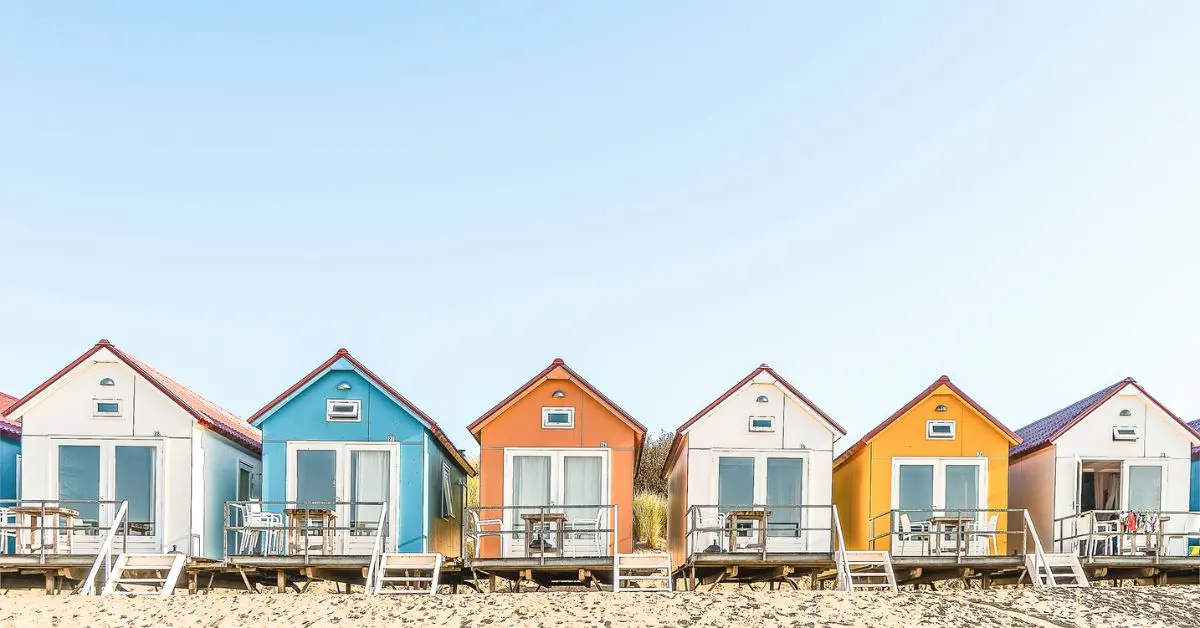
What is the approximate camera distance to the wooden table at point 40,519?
68.7ft

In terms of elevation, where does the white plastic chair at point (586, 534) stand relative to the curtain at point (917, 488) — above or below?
below

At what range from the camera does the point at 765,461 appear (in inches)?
909

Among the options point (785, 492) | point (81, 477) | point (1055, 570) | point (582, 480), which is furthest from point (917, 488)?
point (81, 477)

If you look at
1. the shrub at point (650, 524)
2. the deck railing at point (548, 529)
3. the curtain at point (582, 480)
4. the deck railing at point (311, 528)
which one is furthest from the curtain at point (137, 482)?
the shrub at point (650, 524)

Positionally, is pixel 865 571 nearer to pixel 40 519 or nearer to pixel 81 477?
pixel 81 477

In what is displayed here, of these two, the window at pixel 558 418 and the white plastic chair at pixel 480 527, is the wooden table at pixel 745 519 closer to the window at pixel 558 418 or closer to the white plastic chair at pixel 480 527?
the window at pixel 558 418

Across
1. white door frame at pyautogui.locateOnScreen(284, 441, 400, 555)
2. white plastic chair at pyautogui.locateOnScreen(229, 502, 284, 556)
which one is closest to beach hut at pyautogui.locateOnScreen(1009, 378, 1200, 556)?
white door frame at pyautogui.locateOnScreen(284, 441, 400, 555)

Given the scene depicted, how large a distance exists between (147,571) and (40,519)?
206cm

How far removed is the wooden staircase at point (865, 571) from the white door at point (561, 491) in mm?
4262

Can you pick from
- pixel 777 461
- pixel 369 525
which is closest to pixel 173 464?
pixel 369 525

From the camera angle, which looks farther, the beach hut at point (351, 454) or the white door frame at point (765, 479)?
the white door frame at point (765, 479)

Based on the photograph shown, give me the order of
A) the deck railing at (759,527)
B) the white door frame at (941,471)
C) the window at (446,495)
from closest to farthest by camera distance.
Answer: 1. the deck railing at (759,527)
2. the white door frame at (941,471)
3. the window at (446,495)

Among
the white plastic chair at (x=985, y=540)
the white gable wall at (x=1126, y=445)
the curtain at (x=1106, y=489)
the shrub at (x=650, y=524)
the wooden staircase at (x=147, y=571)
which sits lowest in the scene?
the shrub at (x=650, y=524)

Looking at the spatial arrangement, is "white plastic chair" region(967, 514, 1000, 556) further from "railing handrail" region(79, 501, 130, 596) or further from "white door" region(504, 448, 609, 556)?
"railing handrail" region(79, 501, 130, 596)
